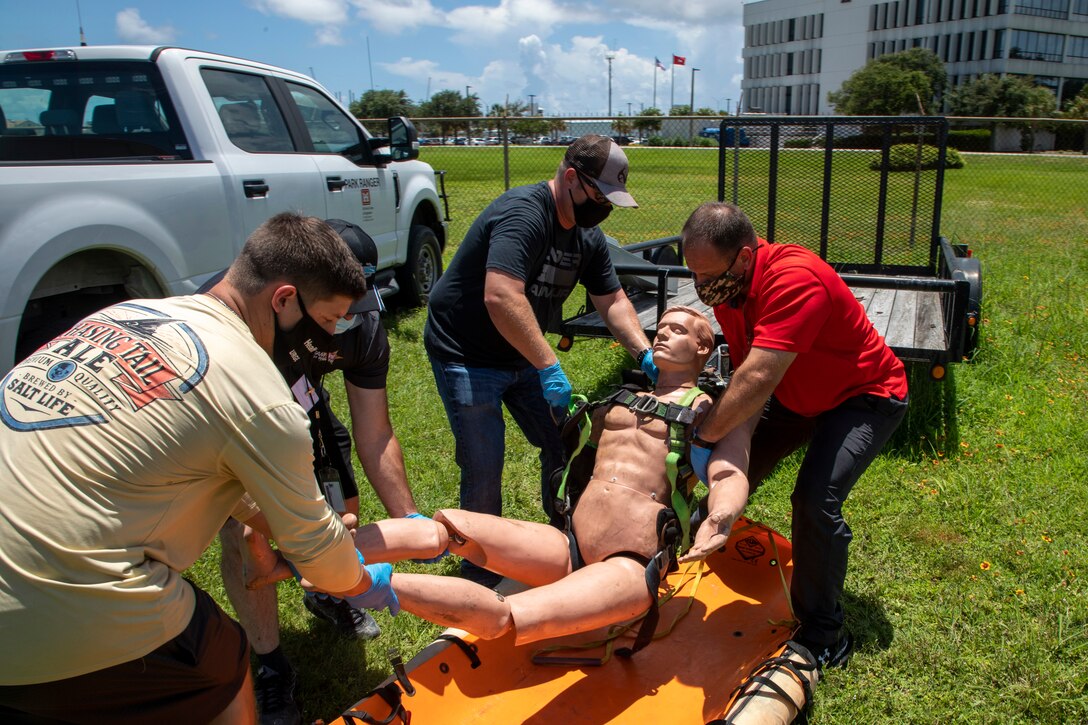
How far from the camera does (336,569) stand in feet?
7.16

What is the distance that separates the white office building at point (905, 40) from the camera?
217ft

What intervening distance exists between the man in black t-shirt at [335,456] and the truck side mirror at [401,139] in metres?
4.82

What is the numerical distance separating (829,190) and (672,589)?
5320mm

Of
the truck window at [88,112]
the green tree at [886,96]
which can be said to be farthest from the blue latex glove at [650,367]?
the green tree at [886,96]

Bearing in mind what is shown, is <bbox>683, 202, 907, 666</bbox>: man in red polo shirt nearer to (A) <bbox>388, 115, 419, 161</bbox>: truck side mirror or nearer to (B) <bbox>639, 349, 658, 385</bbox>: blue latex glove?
(B) <bbox>639, 349, 658, 385</bbox>: blue latex glove

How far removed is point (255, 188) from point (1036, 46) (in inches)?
3114

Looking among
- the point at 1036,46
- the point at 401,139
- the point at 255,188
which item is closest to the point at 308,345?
the point at 255,188

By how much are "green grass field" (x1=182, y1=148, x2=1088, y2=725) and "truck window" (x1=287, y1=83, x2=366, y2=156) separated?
1.89 metres

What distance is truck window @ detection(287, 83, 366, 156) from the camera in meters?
7.15

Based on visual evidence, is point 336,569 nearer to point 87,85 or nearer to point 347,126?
point 87,85

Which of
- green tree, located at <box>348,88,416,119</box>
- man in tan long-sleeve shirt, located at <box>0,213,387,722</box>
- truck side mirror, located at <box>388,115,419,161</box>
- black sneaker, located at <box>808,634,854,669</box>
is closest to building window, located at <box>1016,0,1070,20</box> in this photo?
green tree, located at <box>348,88,416,119</box>

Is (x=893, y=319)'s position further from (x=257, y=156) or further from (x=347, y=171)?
(x=257, y=156)

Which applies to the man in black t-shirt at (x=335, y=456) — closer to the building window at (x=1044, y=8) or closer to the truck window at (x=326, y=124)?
the truck window at (x=326, y=124)

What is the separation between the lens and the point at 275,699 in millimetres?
3158
